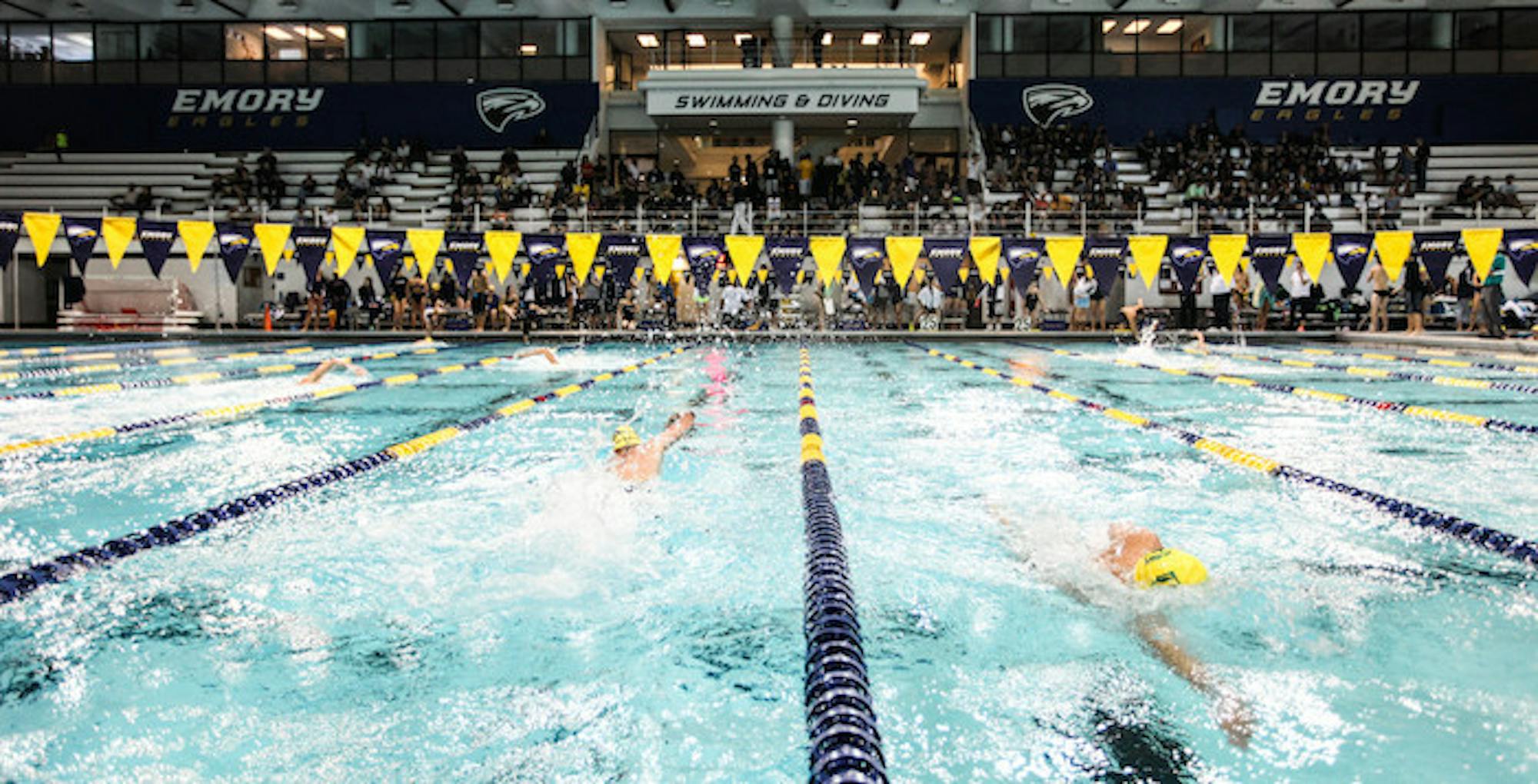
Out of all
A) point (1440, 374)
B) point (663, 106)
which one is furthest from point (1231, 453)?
point (663, 106)

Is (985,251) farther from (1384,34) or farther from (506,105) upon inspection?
(1384,34)

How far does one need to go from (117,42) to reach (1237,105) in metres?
28.2

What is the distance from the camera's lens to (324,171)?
25.4 m

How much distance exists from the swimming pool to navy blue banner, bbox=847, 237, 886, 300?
11632mm

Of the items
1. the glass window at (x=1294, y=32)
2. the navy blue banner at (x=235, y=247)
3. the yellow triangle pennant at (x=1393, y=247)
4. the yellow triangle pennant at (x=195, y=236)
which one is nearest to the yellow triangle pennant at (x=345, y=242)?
the navy blue banner at (x=235, y=247)

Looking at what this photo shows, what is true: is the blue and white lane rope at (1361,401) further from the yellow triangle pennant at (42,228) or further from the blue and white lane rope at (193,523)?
the yellow triangle pennant at (42,228)

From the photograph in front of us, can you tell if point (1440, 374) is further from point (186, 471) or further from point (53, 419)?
point (53, 419)

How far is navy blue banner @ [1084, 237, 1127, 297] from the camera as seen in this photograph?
16922 millimetres

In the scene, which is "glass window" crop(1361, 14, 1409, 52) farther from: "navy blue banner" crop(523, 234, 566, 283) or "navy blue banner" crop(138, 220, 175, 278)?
"navy blue banner" crop(138, 220, 175, 278)

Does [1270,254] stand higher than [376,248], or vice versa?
[376,248]

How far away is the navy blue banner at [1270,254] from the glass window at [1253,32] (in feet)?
38.1

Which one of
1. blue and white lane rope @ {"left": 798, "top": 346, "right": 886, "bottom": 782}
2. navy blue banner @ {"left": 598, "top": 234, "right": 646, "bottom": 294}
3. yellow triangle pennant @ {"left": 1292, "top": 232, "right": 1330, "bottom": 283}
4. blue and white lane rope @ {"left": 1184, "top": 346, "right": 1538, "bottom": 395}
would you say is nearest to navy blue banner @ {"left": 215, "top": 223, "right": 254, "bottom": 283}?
navy blue banner @ {"left": 598, "top": 234, "right": 646, "bottom": 294}

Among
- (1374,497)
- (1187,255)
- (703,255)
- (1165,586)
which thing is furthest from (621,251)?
(1165,586)

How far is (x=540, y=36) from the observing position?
2725 cm
